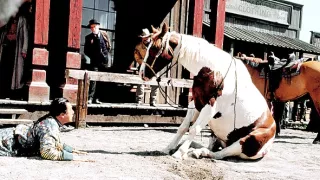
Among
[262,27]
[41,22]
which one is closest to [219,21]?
[41,22]

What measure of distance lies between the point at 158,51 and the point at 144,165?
5.01 feet

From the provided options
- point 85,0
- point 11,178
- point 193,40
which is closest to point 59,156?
point 11,178

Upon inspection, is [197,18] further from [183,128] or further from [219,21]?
[183,128]

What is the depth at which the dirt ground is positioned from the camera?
4723mm

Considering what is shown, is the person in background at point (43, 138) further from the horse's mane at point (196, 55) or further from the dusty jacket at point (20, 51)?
the dusty jacket at point (20, 51)

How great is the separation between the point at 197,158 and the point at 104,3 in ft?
24.6

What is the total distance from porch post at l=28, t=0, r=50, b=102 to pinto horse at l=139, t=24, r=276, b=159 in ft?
13.2

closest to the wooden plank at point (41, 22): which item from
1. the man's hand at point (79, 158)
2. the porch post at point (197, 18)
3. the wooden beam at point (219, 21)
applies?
the porch post at point (197, 18)

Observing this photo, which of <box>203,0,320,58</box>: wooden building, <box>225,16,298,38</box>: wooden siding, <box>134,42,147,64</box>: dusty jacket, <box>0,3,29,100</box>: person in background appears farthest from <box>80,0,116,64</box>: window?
<box>225,16,298,38</box>: wooden siding

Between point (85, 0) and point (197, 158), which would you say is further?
point (85, 0)

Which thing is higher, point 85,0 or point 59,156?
point 85,0

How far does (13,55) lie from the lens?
10492 millimetres

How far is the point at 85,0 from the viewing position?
12.0 meters

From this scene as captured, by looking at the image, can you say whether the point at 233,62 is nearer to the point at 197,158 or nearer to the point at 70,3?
the point at 197,158
